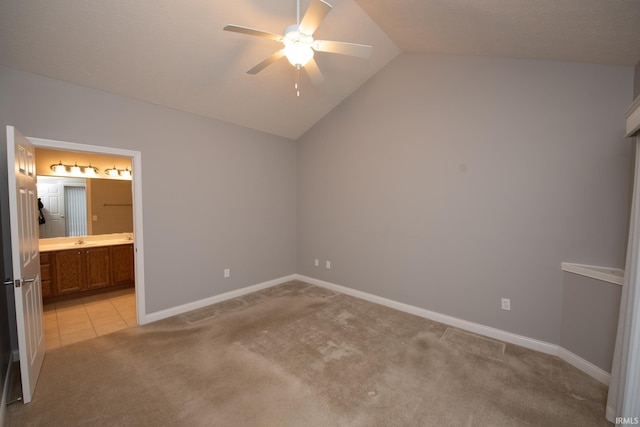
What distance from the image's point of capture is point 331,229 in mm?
4457

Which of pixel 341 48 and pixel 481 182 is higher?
pixel 341 48

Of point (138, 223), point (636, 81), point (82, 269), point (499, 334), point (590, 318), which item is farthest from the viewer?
point (82, 269)

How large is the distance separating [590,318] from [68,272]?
6.41m

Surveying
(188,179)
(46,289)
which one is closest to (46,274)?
(46,289)

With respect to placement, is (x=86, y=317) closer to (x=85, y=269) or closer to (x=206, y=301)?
(x=85, y=269)

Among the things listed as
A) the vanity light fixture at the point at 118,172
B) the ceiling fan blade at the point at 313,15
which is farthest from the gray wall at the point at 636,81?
the vanity light fixture at the point at 118,172

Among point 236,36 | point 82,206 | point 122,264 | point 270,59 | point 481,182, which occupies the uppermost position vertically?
point 236,36

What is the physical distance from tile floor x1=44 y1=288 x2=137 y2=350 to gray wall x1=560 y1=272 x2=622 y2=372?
15.5 ft

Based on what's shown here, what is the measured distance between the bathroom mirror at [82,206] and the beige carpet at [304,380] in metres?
2.46

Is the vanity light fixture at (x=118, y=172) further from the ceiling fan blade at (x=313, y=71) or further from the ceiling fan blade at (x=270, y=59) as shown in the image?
the ceiling fan blade at (x=313, y=71)

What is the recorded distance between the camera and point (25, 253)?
2068 mm

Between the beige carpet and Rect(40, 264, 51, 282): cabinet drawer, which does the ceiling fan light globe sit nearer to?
the beige carpet

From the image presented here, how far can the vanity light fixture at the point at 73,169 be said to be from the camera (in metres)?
4.10

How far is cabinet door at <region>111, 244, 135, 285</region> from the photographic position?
4380mm
